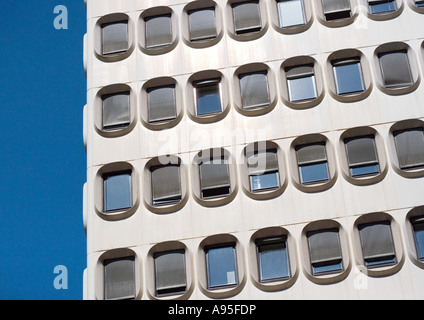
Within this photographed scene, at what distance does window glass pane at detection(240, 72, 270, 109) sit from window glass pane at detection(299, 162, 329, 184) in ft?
8.52

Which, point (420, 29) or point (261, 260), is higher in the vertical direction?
point (420, 29)

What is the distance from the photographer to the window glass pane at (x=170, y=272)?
26.3 m

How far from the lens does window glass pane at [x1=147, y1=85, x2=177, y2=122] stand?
95.2ft

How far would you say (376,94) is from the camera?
28.0m

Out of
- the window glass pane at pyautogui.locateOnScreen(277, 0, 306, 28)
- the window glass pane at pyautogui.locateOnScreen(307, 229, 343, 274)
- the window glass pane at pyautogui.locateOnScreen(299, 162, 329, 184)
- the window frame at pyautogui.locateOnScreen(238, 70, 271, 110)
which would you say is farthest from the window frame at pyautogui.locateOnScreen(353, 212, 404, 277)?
the window glass pane at pyautogui.locateOnScreen(277, 0, 306, 28)

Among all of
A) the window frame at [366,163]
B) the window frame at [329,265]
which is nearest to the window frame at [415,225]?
the window frame at [366,163]

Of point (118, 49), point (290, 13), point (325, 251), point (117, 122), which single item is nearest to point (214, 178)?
point (117, 122)

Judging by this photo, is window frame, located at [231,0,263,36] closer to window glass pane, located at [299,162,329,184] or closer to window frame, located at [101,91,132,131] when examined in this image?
window frame, located at [101,91,132,131]

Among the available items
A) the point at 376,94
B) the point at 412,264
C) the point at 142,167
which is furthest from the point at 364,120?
the point at 142,167

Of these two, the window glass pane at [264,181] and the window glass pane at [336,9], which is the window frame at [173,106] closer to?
the window glass pane at [264,181]

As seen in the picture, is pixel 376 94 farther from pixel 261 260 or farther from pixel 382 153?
pixel 261 260

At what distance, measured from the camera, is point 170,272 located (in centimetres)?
2652
